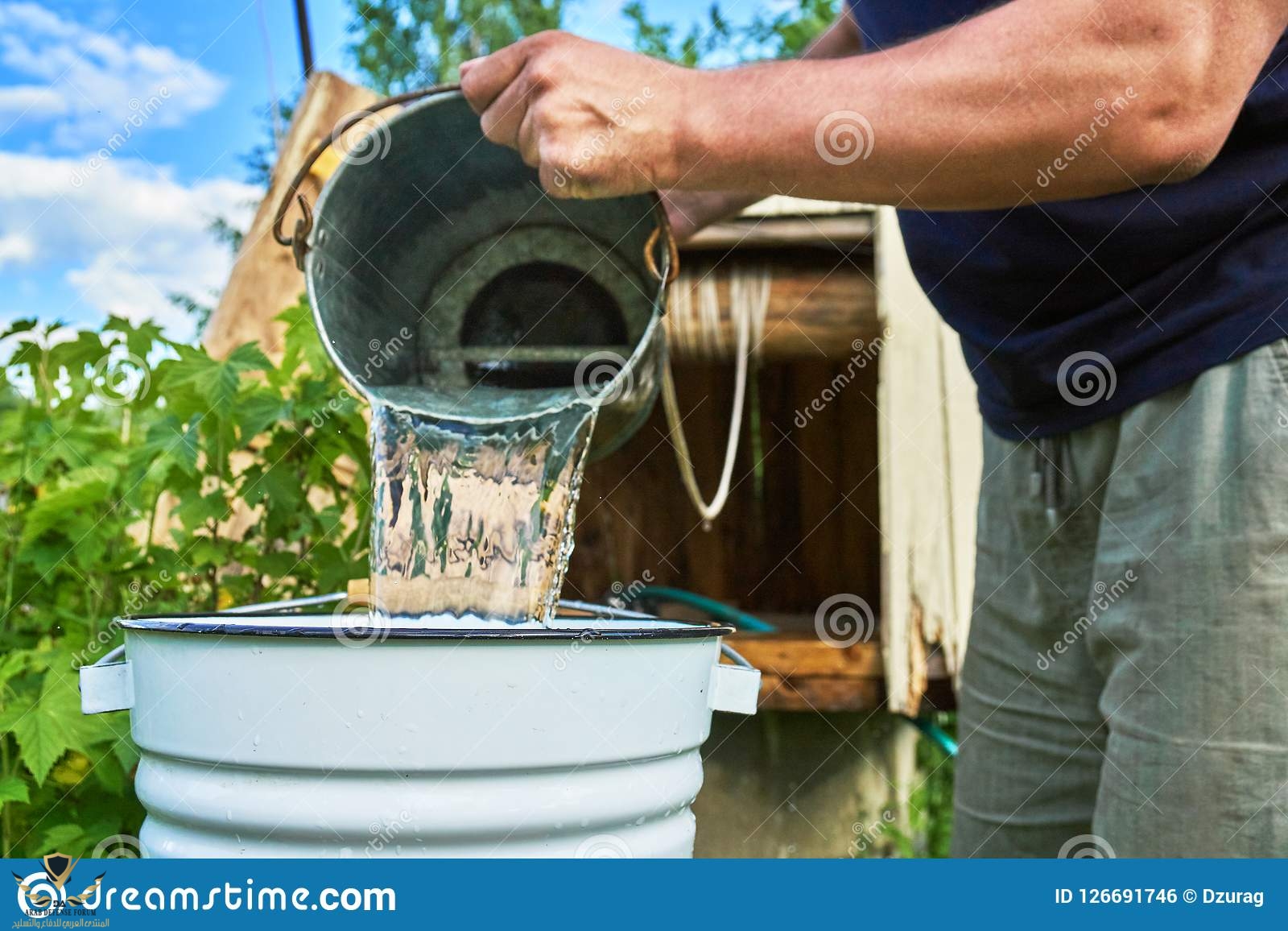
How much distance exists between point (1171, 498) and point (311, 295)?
1.15 m

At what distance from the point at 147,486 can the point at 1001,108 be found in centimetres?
145

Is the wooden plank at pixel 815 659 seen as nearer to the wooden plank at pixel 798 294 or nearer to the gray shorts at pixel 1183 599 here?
the wooden plank at pixel 798 294

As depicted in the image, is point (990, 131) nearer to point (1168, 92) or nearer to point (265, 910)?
point (1168, 92)

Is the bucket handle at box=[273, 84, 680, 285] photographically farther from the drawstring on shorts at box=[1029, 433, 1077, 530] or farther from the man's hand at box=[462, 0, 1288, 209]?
the drawstring on shorts at box=[1029, 433, 1077, 530]

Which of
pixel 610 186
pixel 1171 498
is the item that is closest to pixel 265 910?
pixel 610 186

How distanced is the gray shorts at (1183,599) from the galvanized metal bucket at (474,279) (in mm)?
633

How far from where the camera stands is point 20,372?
1.86 m

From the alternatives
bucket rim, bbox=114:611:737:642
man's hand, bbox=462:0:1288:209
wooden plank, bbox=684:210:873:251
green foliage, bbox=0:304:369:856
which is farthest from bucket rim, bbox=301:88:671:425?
wooden plank, bbox=684:210:873:251

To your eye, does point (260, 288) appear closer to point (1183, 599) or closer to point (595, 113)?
point (595, 113)

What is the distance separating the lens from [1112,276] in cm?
135

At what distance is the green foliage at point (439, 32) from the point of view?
7.61 meters

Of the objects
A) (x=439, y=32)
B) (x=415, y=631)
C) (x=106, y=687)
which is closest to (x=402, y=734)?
(x=415, y=631)

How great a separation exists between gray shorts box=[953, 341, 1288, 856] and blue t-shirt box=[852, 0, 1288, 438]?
0.13 feet

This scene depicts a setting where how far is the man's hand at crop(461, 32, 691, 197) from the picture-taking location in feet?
3.79
